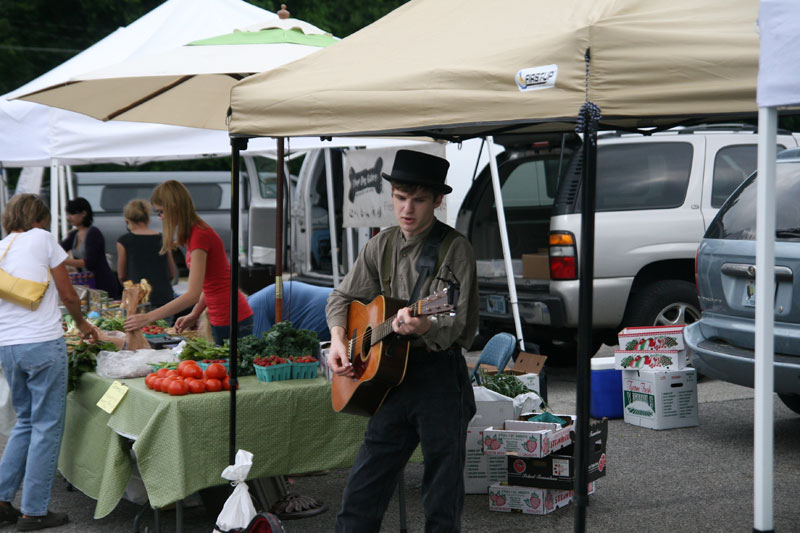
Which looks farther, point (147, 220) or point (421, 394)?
point (147, 220)

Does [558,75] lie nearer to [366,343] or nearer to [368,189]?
[366,343]

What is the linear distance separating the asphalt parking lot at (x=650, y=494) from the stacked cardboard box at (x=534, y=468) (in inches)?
2.8

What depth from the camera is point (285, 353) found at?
4898 mm

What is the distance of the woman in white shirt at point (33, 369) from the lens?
496 centimetres

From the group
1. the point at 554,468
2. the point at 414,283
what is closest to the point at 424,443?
the point at 414,283

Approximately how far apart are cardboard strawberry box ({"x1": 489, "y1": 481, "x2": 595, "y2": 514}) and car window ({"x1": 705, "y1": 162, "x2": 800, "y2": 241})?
2.07 m

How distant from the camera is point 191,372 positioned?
464 centimetres

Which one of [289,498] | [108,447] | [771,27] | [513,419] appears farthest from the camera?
[513,419]

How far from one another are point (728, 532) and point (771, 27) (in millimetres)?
3007

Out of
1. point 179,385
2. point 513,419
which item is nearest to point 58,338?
point 179,385

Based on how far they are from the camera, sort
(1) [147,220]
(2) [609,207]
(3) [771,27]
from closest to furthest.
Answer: (3) [771,27], (2) [609,207], (1) [147,220]

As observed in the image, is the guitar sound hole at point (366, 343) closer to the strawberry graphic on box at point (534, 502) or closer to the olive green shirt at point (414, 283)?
the olive green shirt at point (414, 283)

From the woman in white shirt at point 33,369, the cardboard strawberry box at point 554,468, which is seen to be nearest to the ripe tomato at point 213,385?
the woman in white shirt at point 33,369

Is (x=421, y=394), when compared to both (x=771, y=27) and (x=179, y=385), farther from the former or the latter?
(x=771, y=27)
